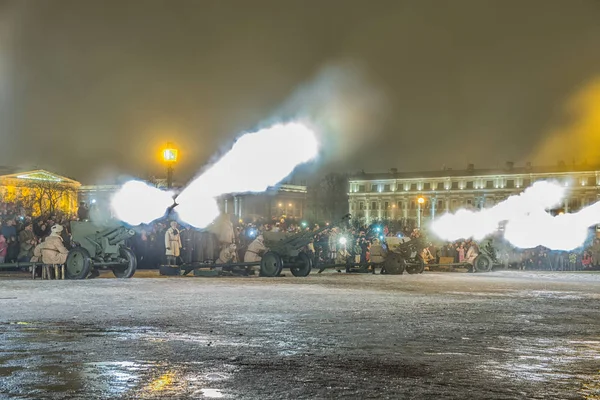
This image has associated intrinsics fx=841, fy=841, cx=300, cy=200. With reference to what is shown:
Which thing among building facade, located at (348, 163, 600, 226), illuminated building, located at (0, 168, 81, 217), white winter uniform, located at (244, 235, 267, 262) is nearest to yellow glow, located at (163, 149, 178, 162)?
white winter uniform, located at (244, 235, 267, 262)

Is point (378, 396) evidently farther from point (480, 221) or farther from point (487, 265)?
point (480, 221)

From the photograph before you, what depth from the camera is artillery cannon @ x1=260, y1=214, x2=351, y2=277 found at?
29391 mm

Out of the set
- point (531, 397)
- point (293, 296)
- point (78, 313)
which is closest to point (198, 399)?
point (531, 397)

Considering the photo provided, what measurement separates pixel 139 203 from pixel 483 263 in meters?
16.6

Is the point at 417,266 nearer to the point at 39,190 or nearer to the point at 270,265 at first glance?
the point at 270,265

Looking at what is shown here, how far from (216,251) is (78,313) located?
54.8 ft

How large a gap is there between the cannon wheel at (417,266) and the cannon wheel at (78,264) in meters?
14.4

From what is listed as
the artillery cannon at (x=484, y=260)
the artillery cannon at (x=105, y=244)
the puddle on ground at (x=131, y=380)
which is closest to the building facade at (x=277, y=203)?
the artillery cannon at (x=484, y=260)

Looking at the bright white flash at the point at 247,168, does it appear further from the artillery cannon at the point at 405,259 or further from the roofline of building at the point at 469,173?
the roofline of building at the point at 469,173

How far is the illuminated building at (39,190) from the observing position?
331 ft

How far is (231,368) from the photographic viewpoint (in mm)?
8898

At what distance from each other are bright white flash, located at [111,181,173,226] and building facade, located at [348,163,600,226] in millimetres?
118091

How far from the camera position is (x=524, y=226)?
44.7 metres

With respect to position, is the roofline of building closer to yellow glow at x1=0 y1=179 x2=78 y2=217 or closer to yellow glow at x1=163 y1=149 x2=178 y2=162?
yellow glow at x1=0 y1=179 x2=78 y2=217
